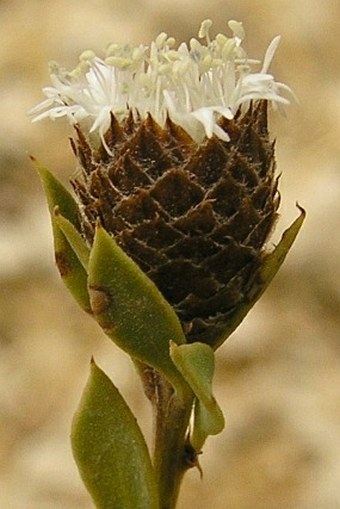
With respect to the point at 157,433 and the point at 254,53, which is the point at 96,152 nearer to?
the point at 157,433

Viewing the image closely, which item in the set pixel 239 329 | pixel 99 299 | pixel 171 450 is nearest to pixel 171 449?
pixel 171 450

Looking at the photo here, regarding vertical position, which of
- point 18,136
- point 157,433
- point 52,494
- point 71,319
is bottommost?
point 52,494

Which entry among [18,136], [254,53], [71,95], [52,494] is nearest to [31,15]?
[18,136]

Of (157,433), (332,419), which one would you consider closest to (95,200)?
(157,433)

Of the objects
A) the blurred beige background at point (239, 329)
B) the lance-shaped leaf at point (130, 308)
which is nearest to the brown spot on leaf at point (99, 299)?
the lance-shaped leaf at point (130, 308)

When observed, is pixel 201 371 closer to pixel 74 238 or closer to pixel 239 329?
pixel 74 238

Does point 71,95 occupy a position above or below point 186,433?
above

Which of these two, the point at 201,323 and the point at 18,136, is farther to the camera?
the point at 18,136
